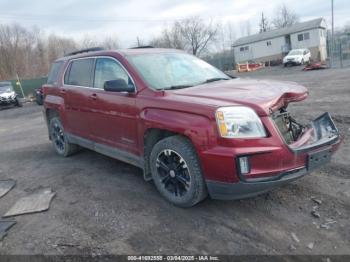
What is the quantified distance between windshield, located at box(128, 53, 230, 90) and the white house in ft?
142

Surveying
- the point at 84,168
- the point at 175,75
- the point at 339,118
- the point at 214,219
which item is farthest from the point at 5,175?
the point at 339,118

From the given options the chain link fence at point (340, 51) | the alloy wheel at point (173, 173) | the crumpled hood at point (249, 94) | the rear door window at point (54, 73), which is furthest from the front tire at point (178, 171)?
the chain link fence at point (340, 51)

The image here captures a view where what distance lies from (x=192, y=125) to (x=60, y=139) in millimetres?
3833

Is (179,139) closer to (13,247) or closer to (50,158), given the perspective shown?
(13,247)

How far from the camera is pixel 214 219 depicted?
364cm

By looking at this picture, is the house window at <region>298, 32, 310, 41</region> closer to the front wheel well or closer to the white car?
the white car

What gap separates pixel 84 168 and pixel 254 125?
3349 mm

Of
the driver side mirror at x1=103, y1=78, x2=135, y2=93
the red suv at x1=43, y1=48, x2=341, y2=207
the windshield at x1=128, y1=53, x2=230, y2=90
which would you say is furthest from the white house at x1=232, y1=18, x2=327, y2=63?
the driver side mirror at x1=103, y1=78, x2=135, y2=93

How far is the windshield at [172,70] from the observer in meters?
4.26

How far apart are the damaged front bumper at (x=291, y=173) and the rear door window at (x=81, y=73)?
108 inches

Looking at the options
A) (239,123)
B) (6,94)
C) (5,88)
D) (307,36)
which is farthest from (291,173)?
(307,36)

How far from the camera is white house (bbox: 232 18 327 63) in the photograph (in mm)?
45812

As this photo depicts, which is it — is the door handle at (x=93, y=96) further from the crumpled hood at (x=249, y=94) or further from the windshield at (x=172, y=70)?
the crumpled hood at (x=249, y=94)

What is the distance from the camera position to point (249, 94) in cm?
364
